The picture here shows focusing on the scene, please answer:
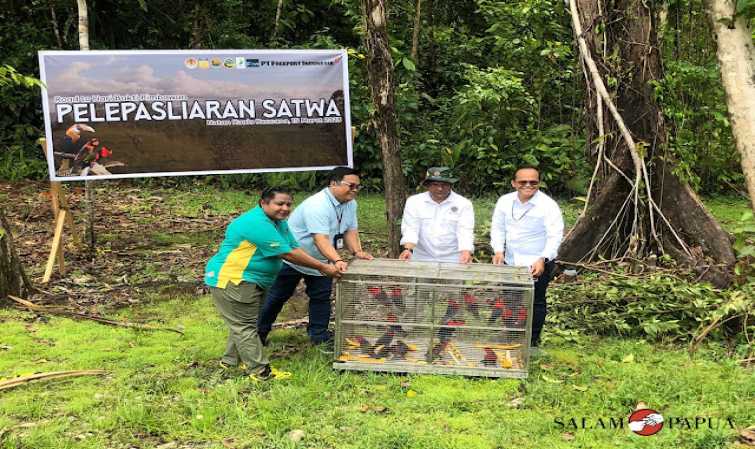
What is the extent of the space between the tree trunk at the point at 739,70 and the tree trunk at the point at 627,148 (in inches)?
115

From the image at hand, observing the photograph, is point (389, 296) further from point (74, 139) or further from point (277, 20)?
point (277, 20)

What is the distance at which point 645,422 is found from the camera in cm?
425

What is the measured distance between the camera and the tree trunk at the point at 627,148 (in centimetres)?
741

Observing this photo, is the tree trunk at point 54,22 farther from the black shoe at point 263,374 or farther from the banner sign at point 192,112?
the black shoe at point 263,374

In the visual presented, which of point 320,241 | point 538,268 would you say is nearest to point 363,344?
point 320,241

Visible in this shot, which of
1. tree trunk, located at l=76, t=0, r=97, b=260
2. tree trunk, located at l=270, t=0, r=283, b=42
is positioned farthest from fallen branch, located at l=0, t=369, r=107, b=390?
tree trunk, located at l=270, t=0, r=283, b=42

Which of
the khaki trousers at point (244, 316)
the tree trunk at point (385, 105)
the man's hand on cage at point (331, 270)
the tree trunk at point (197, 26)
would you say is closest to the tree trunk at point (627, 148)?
the tree trunk at point (385, 105)

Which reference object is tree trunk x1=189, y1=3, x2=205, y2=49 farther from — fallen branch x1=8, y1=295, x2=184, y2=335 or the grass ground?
the grass ground

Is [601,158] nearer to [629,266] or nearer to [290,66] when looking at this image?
[629,266]

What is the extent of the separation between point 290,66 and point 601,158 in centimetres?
369

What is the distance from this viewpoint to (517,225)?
5.47 metres

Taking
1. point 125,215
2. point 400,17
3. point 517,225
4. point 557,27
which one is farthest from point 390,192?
point 400,17

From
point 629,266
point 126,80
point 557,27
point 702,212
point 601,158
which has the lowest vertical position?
point 629,266

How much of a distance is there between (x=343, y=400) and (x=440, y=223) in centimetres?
172
